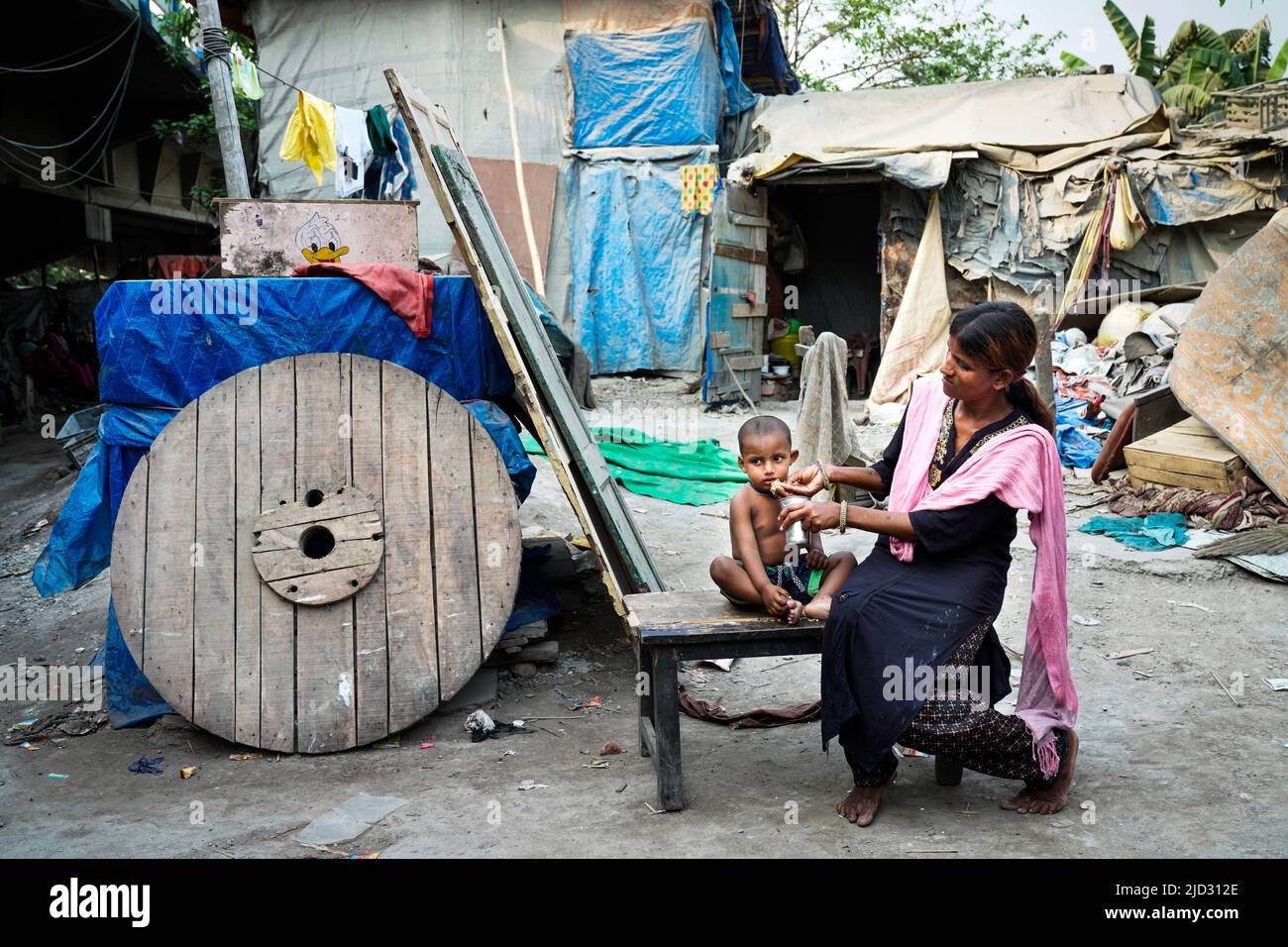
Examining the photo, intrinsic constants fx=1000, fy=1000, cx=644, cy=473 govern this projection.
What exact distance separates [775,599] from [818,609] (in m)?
0.15

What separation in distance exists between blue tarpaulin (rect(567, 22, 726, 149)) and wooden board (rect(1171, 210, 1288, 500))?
638 centimetres

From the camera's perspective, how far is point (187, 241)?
76.1 feet

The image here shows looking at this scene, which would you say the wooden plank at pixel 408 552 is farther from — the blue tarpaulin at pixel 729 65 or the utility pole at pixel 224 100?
the blue tarpaulin at pixel 729 65

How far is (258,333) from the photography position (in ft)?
13.6

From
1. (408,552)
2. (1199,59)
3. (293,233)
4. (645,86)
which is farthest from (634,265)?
(1199,59)

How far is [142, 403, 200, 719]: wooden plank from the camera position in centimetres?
366

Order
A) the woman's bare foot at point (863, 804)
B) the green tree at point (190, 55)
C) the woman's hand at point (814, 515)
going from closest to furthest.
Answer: the woman's hand at point (814, 515), the woman's bare foot at point (863, 804), the green tree at point (190, 55)

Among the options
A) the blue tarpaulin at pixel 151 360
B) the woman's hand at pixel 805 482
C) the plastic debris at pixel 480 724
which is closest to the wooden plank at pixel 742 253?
the blue tarpaulin at pixel 151 360

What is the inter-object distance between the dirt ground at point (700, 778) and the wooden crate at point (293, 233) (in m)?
2.04

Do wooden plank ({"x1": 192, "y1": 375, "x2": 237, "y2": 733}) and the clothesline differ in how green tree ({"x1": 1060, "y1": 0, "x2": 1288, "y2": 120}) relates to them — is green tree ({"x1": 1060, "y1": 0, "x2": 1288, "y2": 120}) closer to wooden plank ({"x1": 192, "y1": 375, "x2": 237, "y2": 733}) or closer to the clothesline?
the clothesline

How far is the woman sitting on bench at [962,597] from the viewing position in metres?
2.84

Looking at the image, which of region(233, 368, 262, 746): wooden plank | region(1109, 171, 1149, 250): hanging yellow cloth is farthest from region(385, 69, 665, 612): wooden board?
region(1109, 171, 1149, 250): hanging yellow cloth

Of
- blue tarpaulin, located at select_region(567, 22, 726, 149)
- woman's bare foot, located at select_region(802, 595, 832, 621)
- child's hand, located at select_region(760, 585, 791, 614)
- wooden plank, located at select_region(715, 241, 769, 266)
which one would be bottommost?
woman's bare foot, located at select_region(802, 595, 832, 621)

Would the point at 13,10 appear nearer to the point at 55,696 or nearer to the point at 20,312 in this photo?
the point at 20,312
